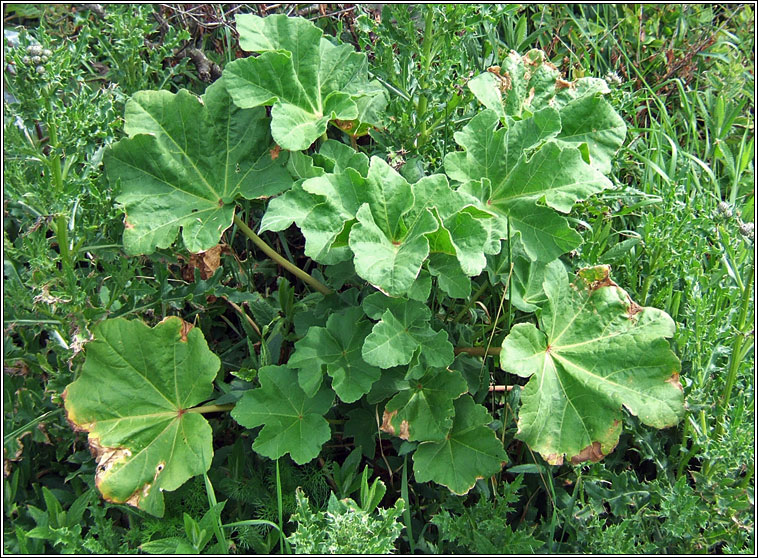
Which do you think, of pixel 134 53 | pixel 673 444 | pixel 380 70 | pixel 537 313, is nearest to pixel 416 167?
pixel 380 70

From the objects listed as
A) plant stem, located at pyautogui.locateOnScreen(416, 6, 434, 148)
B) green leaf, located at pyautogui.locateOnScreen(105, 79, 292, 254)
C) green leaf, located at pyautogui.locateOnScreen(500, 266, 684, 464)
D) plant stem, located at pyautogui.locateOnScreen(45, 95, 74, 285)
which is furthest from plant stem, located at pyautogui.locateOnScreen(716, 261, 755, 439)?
plant stem, located at pyautogui.locateOnScreen(45, 95, 74, 285)

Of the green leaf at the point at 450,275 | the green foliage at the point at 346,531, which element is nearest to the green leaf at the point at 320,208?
the green leaf at the point at 450,275

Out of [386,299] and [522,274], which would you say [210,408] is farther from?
[522,274]

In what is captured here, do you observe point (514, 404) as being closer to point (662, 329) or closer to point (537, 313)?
point (537, 313)

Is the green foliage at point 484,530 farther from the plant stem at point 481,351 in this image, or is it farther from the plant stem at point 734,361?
the plant stem at point 734,361

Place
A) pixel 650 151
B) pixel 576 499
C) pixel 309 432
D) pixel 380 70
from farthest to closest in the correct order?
pixel 650 151 < pixel 380 70 < pixel 576 499 < pixel 309 432

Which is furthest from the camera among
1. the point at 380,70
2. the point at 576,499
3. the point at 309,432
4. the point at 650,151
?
the point at 650,151
